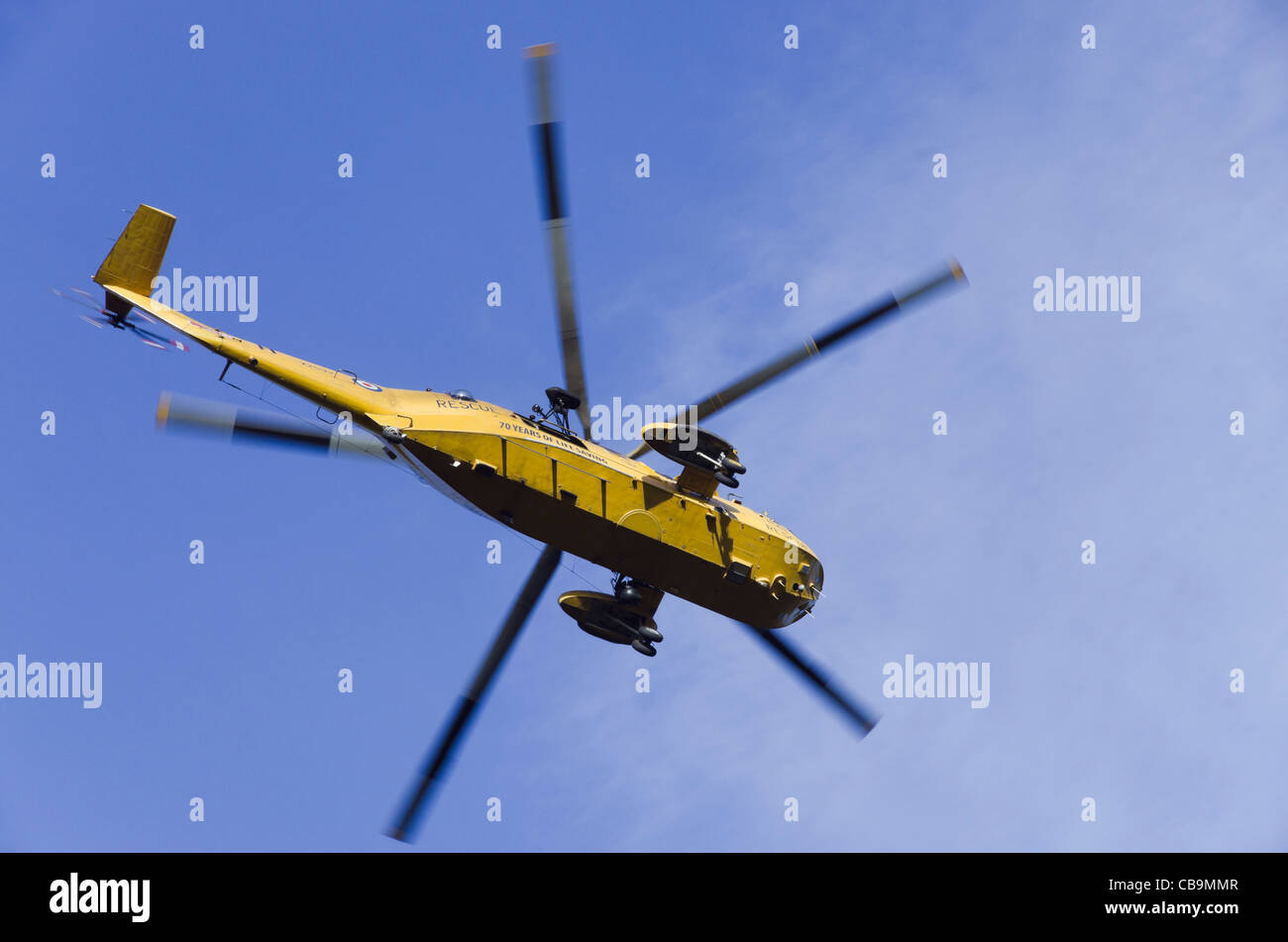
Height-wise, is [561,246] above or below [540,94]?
below

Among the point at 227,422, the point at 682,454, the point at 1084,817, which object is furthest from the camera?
the point at 1084,817

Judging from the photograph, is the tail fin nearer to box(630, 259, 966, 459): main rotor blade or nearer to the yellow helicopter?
the yellow helicopter

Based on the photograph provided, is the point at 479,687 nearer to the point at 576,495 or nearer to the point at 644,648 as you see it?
the point at 644,648

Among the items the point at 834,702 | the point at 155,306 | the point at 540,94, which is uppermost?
the point at 540,94

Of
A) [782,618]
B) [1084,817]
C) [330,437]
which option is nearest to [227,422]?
[330,437]

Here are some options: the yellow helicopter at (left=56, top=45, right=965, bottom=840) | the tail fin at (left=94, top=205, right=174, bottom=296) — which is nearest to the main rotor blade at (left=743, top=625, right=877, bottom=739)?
the yellow helicopter at (left=56, top=45, right=965, bottom=840)

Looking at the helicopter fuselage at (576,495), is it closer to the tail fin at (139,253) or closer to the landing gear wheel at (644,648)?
the tail fin at (139,253)

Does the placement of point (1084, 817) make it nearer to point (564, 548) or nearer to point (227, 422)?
point (564, 548)
